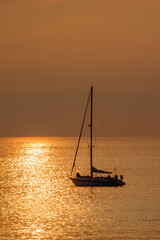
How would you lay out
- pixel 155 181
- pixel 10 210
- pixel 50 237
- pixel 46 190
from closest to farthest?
pixel 50 237 → pixel 10 210 → pixel 46 190 → pixel 155 181

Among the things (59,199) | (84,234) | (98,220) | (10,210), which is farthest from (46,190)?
(84,234)

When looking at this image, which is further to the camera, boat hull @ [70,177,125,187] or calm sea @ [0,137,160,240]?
boat hull @ [70,177,125,187]

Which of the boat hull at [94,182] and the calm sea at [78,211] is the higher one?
the boat hull at [94,182]

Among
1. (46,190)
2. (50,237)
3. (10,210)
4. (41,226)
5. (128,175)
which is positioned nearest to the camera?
(50,237)

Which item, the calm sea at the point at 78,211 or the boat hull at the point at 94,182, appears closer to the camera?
the calm sea at the point at 78,211

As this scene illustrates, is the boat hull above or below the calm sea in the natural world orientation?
above

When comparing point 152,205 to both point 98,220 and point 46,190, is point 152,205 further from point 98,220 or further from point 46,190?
point 46,190

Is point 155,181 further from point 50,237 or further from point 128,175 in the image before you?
point 50,237

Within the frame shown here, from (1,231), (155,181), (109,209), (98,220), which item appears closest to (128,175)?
(155,181)

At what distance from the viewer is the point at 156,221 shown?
58344mm

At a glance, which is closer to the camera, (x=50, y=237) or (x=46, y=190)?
(x=50, y=237)

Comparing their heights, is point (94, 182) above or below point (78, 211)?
above

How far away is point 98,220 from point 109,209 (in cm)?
796

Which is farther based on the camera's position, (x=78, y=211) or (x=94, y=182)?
(x=94, y=182)
